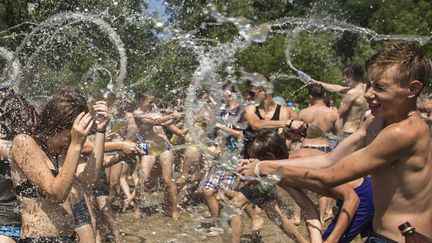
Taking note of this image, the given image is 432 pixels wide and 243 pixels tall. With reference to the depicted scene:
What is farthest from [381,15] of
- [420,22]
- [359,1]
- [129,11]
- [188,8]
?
[129,11]

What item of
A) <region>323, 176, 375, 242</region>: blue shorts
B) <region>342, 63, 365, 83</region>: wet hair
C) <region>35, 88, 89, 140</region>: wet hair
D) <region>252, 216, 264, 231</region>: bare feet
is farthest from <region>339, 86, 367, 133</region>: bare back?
<region>35, 88, 89, 140</region>: wet hair

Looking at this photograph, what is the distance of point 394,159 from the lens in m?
2.96

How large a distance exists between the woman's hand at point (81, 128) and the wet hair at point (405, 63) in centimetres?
146

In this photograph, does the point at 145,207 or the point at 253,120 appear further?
the point at 145,207

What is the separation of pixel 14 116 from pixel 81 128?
0.58 meters

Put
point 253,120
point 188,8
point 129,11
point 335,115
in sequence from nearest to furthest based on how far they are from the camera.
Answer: point 253,120, point 335,115, point 129,11, point 188,8

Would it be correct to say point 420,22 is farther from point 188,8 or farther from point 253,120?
point 253,120

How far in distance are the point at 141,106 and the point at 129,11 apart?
215 centimetres

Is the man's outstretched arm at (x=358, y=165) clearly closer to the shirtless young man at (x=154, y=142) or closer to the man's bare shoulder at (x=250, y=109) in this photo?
the man's bare shoulder at (x=250, y=109)

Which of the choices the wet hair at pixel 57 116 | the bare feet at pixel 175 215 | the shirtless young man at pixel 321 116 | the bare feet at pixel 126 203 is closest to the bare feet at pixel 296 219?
the shirtless young man at pixel 321 116

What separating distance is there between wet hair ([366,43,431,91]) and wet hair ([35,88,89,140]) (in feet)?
5.47

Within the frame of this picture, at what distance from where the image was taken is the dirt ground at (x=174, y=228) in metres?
7.00

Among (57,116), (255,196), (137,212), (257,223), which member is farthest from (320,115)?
(57,116)

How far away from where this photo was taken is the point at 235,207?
5.88 m
